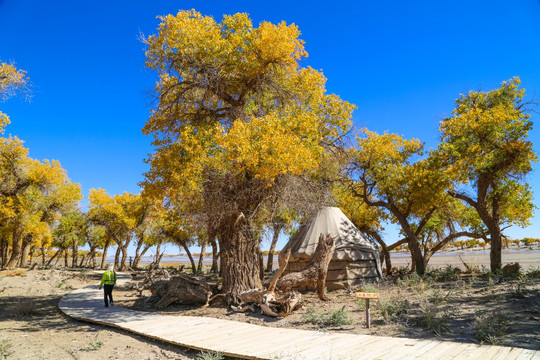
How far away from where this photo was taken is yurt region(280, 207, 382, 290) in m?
14.3

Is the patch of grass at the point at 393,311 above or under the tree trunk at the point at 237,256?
under

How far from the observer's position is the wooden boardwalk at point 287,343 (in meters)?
5.59

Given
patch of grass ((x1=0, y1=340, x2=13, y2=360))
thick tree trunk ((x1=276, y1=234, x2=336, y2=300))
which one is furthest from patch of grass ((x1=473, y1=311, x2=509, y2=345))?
patch of grass ((x1=0, y1=340, x2=13, y2=360))

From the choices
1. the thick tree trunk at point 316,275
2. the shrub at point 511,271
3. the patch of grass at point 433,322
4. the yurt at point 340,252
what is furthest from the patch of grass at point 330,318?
the shrub at point 511,271

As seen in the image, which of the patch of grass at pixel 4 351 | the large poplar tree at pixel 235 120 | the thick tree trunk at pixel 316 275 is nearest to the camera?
the patch of grass at pixel 4 351

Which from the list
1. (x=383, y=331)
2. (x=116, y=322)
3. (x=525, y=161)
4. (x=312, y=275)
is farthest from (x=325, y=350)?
(x=525, y=161)

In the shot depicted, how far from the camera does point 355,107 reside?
45.3 ft

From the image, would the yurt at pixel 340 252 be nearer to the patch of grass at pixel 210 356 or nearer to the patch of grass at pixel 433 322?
the patch of grass at pixel 433 322

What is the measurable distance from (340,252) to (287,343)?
26.4ft

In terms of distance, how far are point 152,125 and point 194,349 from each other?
27.6ft

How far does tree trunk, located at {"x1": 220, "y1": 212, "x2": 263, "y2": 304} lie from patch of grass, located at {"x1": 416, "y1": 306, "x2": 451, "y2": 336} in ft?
18.7

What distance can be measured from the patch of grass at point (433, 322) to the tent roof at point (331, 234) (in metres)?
6.56

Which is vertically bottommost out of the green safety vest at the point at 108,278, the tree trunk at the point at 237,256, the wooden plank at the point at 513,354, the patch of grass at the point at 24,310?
the patch of grass at the point at 24,310

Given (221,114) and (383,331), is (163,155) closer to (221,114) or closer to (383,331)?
(221,114)
